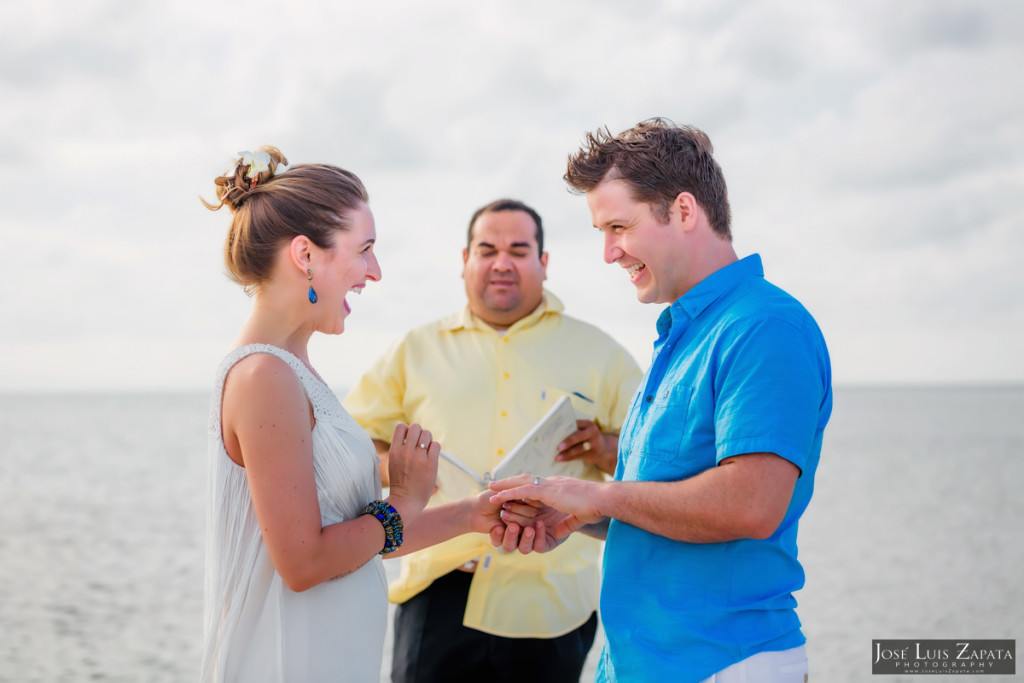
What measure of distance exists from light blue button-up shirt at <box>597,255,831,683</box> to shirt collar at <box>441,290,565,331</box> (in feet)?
5.93

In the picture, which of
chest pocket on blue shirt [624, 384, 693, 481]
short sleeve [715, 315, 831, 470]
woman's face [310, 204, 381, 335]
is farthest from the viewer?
woman's face [310, 204, 381, 335]

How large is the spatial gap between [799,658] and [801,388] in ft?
2.18

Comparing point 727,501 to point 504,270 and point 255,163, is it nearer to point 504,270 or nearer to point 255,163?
point 255,163

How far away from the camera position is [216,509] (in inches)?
85.6

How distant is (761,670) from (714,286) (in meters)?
0.93

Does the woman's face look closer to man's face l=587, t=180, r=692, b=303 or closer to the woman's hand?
the woman's hand

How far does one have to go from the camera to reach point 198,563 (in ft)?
37.9

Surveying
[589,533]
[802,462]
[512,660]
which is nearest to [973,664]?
[512,660]

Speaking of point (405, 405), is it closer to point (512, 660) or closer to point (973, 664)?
point (512, 660)

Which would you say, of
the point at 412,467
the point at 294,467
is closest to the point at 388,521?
the point at 412,467

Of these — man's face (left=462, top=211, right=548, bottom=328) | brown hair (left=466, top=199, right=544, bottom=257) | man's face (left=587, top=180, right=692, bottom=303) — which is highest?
brown hair (left=466, top=199, right=544, bottom=257)

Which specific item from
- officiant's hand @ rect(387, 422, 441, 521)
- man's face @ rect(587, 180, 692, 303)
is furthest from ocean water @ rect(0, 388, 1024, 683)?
man's face @ rect(587, 180, 692, 303)

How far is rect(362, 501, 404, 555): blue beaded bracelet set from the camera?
2242mm

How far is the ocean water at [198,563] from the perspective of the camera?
25.8ft
